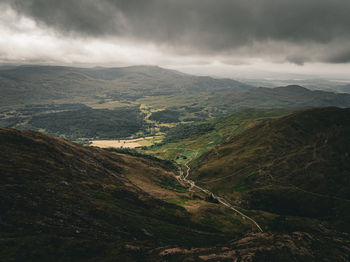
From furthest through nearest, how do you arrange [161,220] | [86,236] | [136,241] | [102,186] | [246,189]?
1. [246,189]
2. [102,186]
3. [161,220]
4. [136,241]
5. [86,236]

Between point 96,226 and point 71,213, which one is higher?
point 71,213

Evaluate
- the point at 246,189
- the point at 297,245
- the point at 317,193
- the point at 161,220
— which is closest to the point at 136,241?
the point at 161,220

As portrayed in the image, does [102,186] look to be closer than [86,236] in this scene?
No

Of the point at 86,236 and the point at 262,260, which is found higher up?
the point at 86,236

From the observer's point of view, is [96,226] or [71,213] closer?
[96,226]

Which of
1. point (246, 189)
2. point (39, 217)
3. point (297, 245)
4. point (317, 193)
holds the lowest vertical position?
point (246, 189)

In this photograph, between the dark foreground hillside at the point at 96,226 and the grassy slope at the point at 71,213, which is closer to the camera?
Result: the grassy slope at the point at 71,213

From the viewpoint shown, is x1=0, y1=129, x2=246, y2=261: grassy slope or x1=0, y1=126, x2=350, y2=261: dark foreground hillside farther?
x1=0, y1=126, x2=350, y2=261: dark foreground hillside

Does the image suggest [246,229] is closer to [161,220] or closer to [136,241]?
[161,220]
